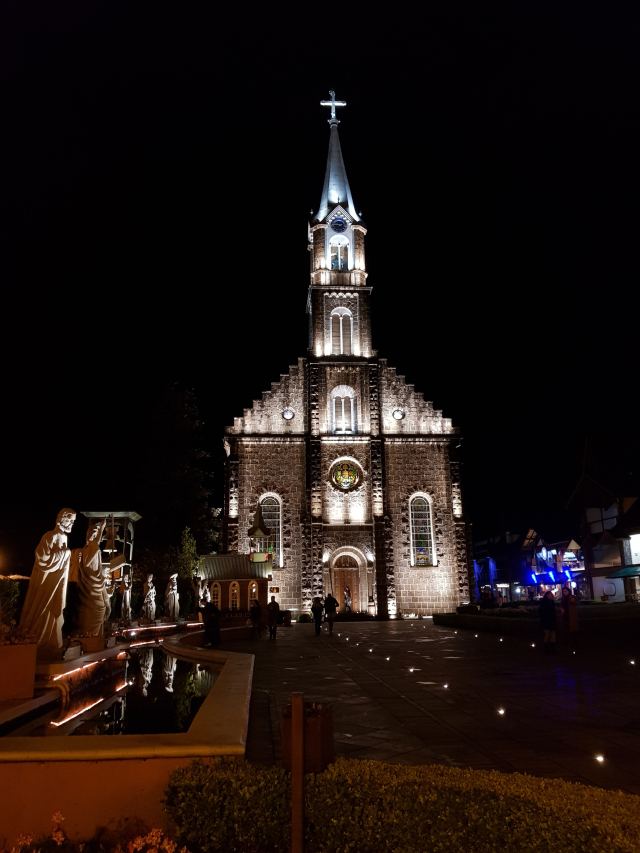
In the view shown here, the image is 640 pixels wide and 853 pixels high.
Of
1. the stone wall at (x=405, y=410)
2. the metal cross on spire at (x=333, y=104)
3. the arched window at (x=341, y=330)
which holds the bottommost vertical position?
the stone wall at (x=405, y=410)

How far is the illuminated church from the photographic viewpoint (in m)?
36.3

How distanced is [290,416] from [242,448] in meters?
3.59

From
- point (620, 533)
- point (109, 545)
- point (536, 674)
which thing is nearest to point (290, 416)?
point (109, 545)

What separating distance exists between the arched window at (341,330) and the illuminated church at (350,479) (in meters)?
0.07

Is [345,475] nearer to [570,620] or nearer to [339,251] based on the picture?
[339,251]

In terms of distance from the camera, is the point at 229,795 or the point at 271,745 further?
the point at 271,745

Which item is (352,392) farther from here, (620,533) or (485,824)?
(485,824)

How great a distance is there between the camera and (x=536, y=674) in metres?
12.4

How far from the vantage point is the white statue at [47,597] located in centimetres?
907

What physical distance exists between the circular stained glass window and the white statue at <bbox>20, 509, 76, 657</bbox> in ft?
94.3

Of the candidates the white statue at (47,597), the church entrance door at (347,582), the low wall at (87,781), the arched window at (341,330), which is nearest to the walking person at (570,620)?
the white statue at (47,597)

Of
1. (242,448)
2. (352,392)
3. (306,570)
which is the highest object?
(352,392)

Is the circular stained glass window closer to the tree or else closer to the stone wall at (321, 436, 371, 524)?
the stone wall at (321, 436, 371, 524)

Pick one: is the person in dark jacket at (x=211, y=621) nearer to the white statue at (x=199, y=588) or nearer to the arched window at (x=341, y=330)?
the white statue at (x=199, y=588)
